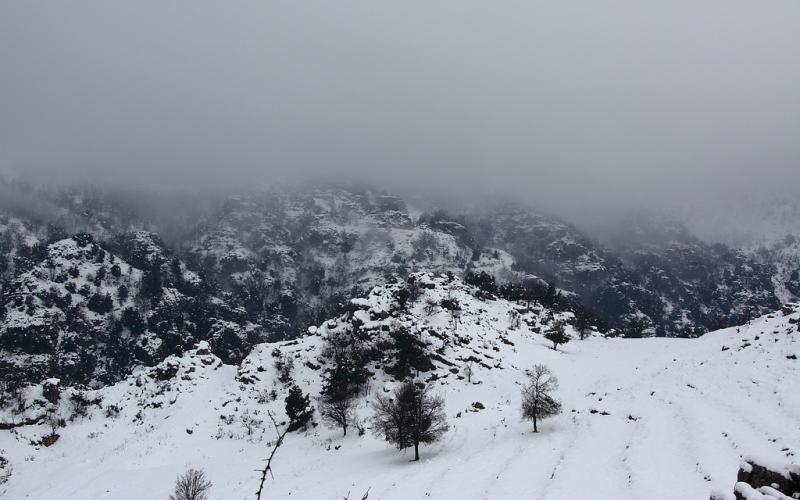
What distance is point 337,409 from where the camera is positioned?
203ft

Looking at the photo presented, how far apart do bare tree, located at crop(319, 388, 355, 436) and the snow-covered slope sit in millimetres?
1907

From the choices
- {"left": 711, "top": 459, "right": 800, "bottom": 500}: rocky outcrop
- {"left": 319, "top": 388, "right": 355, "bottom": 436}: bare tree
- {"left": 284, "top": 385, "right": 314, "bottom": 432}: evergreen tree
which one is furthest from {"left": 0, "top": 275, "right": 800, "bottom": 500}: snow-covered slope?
{"left": 284, "top": 385, "right": 314, "bottom": 432}: evergreen tree

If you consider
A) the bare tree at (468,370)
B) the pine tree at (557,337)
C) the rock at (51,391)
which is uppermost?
the pine tree at (557,337)

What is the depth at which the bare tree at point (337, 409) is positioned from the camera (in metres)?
61.5

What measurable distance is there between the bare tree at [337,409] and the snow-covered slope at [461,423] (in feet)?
6.26

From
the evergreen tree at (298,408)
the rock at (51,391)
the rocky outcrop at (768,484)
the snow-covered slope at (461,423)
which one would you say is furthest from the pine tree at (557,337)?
the rock at (51,391)

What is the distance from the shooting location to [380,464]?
47.8 metres

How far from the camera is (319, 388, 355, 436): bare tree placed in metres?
61.5

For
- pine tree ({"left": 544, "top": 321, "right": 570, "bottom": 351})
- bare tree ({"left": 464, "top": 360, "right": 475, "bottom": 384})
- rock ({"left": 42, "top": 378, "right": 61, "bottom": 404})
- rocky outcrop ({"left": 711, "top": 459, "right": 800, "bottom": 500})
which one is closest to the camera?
rocky outcrop ({"left": 711, "top": 459, "right": 800, "bottom": 500})

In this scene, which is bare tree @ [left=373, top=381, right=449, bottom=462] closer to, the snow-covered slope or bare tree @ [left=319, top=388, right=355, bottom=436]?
the snow-covered slope

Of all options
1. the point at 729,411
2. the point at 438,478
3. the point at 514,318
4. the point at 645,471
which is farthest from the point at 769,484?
the point at 514,318

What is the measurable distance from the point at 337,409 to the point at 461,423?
17404mm

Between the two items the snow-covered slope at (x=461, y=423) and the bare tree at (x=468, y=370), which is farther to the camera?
the bare tree at (x=468, y=370)

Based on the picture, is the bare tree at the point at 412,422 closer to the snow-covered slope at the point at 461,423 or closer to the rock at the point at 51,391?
the snow-covered slope at the point at 461,423
